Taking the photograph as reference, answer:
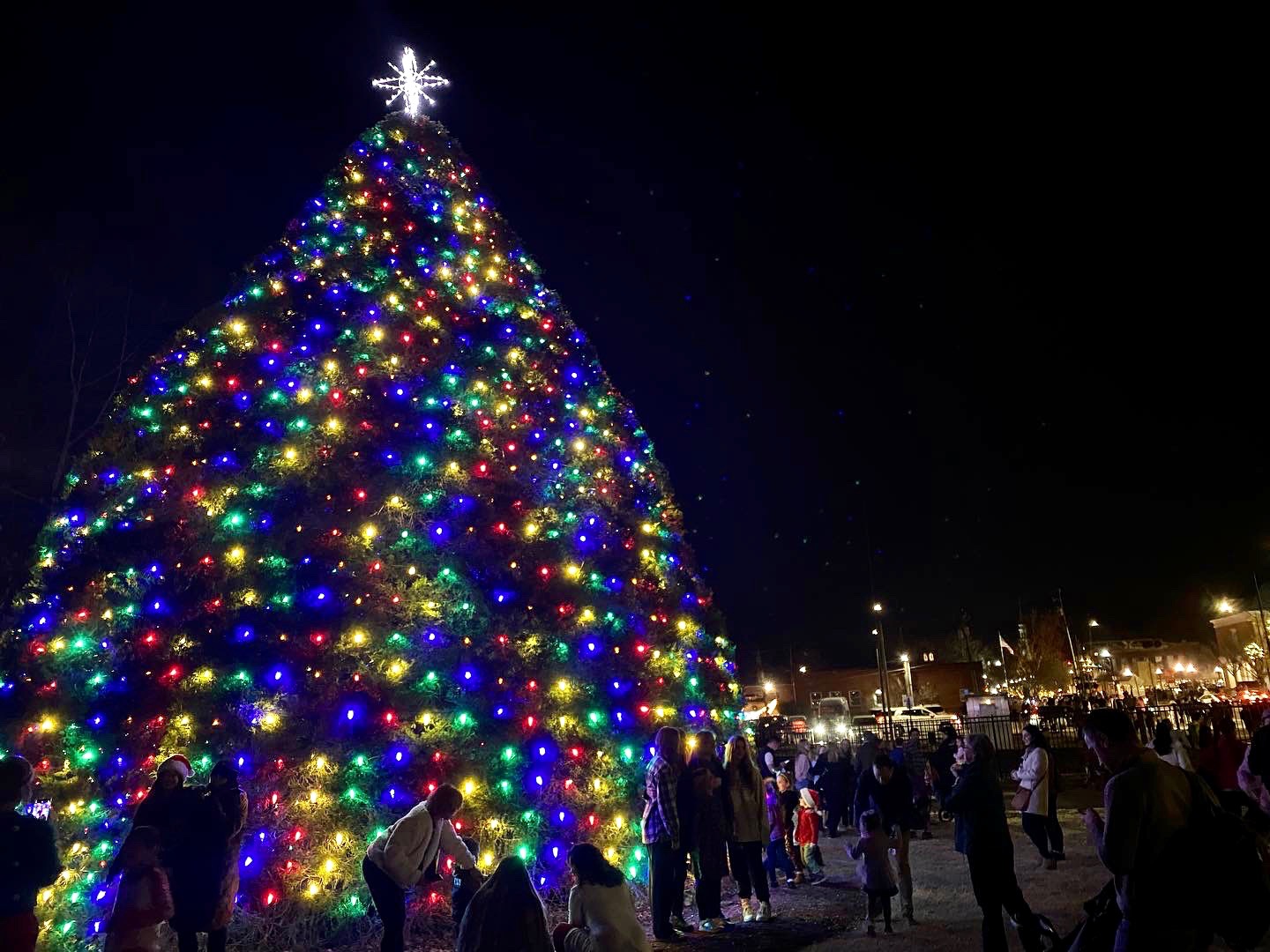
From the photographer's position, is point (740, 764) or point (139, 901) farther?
point (740, 764)

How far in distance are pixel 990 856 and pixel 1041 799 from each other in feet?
12.8

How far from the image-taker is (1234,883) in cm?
314

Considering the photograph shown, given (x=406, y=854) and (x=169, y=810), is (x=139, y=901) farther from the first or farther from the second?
(x=406, y=854)

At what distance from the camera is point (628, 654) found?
9219 millimetres

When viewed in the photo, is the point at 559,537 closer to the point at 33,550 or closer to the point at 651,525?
the point at 651,525

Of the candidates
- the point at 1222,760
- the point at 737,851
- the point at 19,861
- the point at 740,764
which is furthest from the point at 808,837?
the point at 19,861

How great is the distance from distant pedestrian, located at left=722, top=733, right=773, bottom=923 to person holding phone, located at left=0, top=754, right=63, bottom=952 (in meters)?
5.43

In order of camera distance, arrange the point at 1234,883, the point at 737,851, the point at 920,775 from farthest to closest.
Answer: the point at 920,775 → the point at 737,851 → the point at 1234,883

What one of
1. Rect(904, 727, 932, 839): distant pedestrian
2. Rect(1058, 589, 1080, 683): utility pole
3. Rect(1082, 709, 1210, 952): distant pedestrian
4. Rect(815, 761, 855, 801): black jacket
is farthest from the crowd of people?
Rect(1058, 589, 1080, 683): utility pole

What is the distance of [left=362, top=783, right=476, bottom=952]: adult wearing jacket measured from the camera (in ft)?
17.7

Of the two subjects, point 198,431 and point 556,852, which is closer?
point 556,852

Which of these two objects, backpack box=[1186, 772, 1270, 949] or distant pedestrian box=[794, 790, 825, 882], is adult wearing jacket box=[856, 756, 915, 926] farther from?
backpack box=[1186, 772, 1270, 949]

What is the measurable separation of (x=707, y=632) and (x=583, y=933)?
7.41 metres

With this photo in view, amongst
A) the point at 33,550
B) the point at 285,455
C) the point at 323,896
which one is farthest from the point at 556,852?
the point at 33,550
